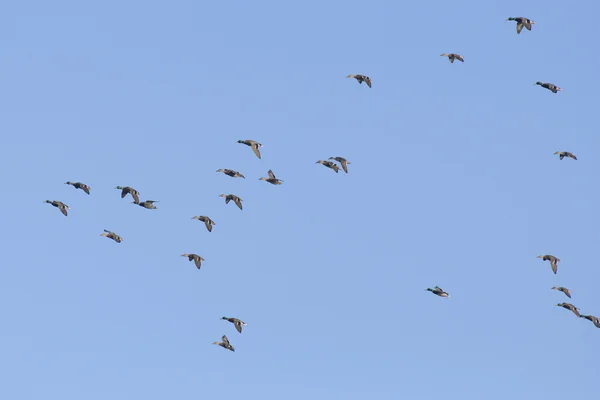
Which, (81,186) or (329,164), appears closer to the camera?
(81,186)

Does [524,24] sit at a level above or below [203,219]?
above

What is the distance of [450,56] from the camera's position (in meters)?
143

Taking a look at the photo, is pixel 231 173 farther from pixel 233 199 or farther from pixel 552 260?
pixel 552 260

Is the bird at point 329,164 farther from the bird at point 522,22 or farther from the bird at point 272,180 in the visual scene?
the bird at point 522,22

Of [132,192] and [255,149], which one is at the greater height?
[255,149]

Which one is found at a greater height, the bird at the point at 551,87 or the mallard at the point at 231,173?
the bird at the point at 551,87

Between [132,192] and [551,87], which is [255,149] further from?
[551,87]

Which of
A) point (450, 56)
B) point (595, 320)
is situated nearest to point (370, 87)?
point (450, 56)

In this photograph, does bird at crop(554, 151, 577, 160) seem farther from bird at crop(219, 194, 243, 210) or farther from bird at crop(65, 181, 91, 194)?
bird at crop(65, 181, 91, 194)

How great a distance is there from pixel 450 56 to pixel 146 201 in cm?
2710

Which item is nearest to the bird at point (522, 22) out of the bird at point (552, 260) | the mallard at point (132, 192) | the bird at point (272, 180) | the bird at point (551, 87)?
the bird at point (551, 87)

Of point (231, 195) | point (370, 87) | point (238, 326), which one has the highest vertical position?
point (370, 87)

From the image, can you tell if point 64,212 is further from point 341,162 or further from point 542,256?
point 542,256

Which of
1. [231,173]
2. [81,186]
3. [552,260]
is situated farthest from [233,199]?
[552,260]
